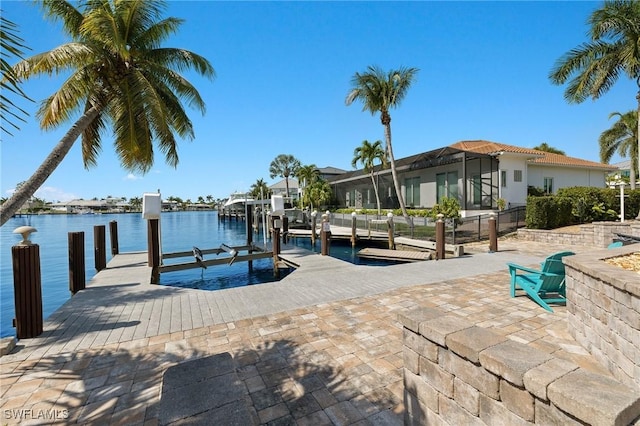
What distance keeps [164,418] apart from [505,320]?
518cm

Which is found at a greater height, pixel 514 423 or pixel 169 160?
pixel 169 160

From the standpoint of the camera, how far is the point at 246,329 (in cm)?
488

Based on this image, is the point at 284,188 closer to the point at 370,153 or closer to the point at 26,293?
the point at 370,153

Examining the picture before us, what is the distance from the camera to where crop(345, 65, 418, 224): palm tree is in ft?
65.6

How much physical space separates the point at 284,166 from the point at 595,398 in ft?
202

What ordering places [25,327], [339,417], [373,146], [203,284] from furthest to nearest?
[373,146]
[203,284]
[25,327]
[339,417]

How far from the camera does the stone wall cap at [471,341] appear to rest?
196 centimetres

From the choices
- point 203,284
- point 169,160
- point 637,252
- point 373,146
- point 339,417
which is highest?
point 373,146

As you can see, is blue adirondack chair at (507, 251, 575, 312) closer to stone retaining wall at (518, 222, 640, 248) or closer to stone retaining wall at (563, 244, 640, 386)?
stone retaining wall at (563, 244, 640, 386)

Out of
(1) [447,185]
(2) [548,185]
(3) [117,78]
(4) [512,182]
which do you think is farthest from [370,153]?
(3) [117,78]

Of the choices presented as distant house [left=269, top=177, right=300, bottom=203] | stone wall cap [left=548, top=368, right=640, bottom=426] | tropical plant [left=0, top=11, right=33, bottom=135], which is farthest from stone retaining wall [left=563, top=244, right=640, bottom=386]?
distant house [left=269, top=177, right=300, bottom=203]

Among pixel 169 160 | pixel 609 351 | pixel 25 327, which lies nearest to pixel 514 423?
pixel 609 351

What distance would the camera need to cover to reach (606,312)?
344 cm

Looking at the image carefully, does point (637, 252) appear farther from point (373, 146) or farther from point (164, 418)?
point (373, 146)
